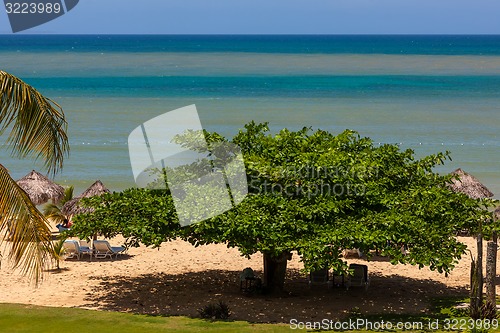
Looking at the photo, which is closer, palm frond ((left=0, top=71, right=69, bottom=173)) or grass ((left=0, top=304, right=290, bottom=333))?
palm frond ((left=0, top=71, right=69, bottom=173))

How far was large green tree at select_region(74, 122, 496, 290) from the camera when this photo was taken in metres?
15.8

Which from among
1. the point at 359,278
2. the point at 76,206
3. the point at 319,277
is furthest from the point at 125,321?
the point at 76,206

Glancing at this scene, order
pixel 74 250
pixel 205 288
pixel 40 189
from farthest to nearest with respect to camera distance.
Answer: pixel 40 189 → pixel 74 250 → pixel 205 288

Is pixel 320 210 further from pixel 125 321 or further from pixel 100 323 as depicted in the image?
pixel 100 323

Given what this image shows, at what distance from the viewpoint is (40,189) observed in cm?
2575

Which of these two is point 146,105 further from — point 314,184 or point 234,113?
point 314,184

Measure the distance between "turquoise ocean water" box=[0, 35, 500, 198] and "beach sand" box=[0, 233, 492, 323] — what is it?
548 inches

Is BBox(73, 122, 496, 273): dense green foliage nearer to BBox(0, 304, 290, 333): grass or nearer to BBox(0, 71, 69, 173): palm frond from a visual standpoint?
BBox(0, 304, 290, 333): grass

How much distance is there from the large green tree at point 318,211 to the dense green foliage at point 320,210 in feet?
0.07

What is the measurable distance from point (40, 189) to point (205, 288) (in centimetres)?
889

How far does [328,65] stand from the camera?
116 metres

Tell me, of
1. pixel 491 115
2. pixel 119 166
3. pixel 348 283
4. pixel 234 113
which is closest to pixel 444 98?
pixel 491 115

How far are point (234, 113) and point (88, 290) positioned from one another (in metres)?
42.0
